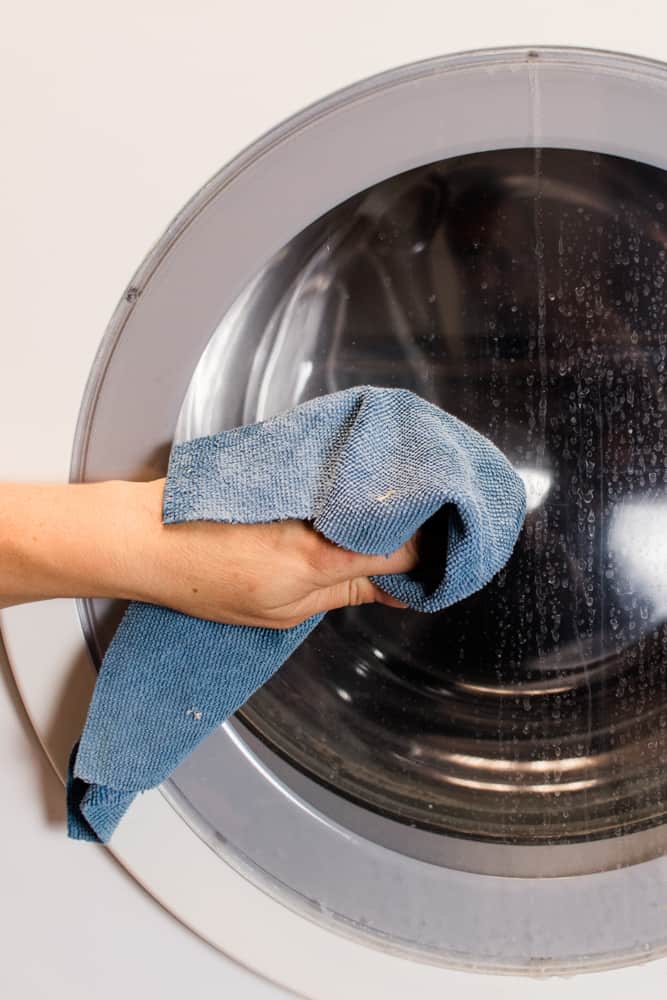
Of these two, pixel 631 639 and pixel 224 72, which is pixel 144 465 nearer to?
pixel 224 72

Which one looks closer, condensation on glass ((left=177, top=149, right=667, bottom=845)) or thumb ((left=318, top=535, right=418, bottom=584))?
thumb ((left=318, top=535, right=418, bottom=584))

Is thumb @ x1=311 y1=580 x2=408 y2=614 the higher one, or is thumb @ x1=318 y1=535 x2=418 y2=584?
thumb @ x1=318 y1=535 x2=418 y2=584

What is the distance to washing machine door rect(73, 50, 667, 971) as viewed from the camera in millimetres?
440

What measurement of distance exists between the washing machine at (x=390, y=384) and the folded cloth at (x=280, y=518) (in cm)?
4

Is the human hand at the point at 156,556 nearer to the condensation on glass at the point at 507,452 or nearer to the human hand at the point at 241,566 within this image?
the human hand at the point at 241,566

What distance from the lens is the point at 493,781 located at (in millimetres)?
537

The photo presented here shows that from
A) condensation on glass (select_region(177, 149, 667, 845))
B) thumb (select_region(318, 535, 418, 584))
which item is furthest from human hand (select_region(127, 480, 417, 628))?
condensation on glass (select_region(177, 149, 667, 845))

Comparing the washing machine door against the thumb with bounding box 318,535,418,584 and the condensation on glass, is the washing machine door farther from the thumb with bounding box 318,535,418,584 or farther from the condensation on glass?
the thumb with bounding box 318,535,418,584

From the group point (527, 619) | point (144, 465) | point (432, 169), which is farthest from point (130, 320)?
point (527, 619)

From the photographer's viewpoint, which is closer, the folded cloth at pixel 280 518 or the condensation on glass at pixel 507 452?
the folded cloth at pixel 280 518

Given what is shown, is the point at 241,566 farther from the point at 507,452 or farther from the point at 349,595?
the point at 507,452

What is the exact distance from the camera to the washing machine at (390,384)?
403 millimetres

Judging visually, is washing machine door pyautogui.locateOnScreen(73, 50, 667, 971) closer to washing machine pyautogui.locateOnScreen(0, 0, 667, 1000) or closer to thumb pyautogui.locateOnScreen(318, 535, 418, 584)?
washing machine pyautogui.locateOnScreen(0, 0, 667, 1000)

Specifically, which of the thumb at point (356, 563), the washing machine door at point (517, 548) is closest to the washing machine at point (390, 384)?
the washing machine door at point (517, 548)
